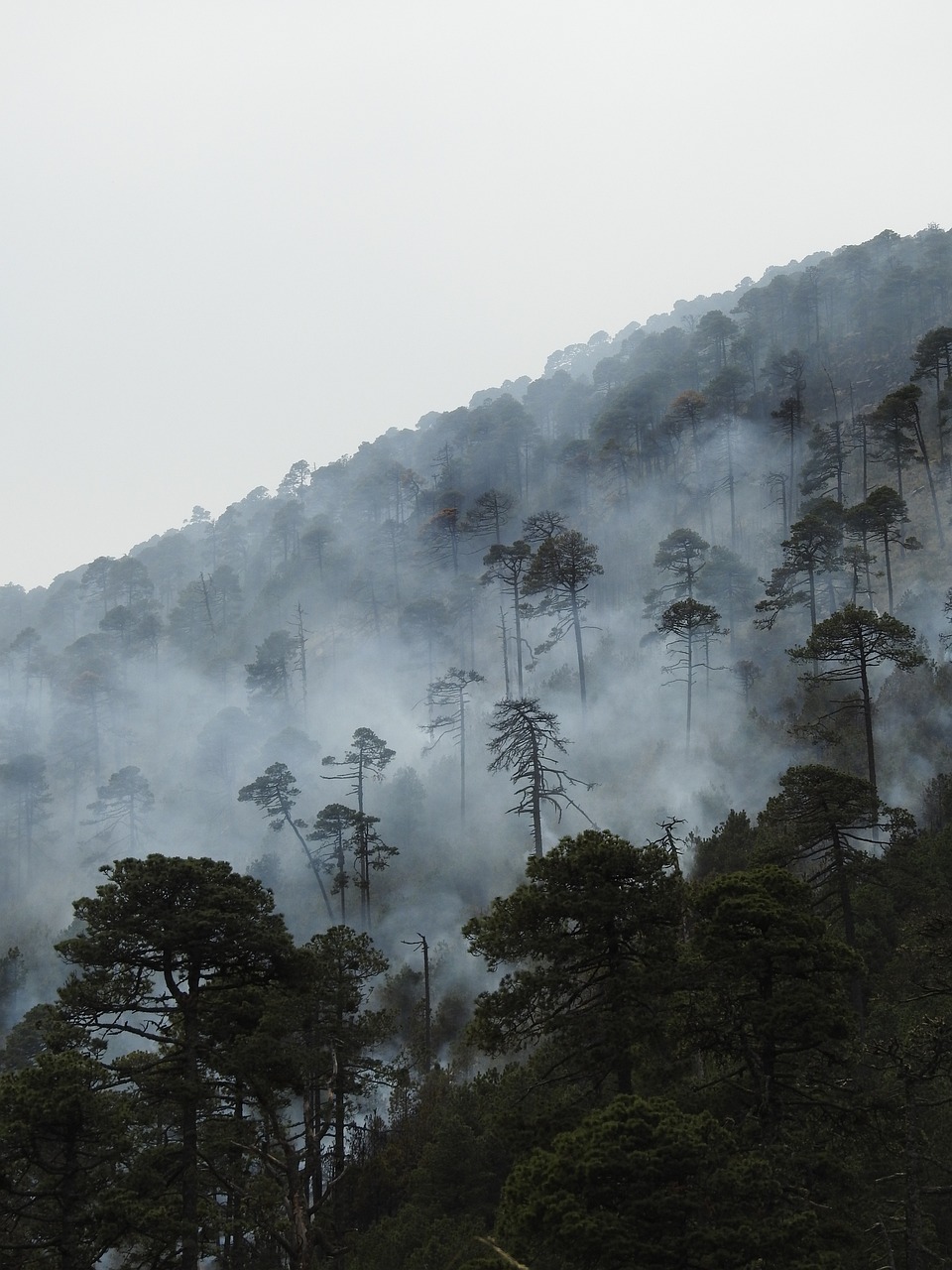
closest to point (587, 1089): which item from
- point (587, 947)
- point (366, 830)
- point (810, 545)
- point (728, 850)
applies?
point (587, 947)

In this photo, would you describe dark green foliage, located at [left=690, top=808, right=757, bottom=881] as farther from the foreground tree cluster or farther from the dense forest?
the foreground tree cluster

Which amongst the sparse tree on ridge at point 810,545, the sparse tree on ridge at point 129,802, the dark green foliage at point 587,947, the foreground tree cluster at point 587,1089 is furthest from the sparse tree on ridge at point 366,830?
the dark green foliage at point 587,947

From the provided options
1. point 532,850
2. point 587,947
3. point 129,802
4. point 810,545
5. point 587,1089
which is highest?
point 810,545

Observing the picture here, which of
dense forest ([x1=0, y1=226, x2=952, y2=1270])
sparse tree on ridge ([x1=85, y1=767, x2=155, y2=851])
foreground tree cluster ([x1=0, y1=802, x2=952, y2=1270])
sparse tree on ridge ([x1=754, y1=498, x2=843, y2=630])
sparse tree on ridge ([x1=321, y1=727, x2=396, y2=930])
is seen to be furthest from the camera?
sparse tree on ridge ([x1=85, y1=767, x2=155, y2=851])

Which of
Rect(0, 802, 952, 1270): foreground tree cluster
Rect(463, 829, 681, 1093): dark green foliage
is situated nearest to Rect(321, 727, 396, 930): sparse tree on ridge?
Rect(0, 802, 952, 1270): foreground tree cluster

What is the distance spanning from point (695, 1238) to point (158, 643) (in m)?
89.3

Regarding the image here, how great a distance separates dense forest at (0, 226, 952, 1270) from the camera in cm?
1350

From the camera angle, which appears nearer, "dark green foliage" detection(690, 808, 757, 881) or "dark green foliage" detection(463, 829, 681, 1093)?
"dark green foliage" detection(463, 829, 681, 1093)

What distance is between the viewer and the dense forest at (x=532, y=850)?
531 inches

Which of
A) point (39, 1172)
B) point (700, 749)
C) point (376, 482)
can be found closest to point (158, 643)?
point (376, 482)

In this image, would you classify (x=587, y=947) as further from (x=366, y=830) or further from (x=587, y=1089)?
(x=366, y=830)

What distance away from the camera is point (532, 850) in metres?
44.7

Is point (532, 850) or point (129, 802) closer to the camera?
point (532, 850)

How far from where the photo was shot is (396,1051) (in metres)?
35.1
